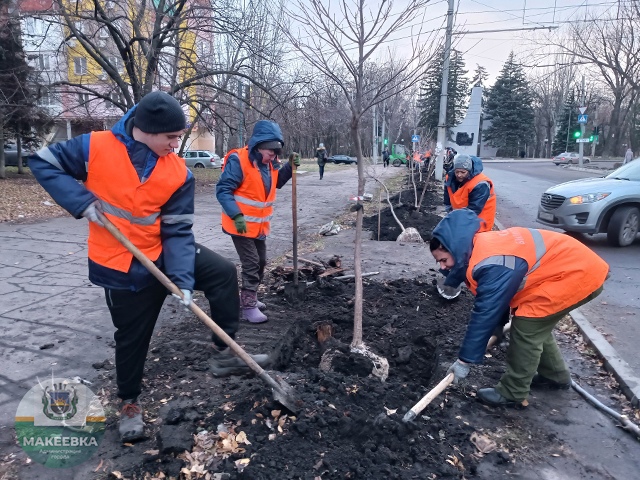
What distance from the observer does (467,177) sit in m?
5.60

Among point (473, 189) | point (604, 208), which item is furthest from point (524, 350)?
point (604, 208)

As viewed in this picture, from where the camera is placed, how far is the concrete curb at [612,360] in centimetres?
347

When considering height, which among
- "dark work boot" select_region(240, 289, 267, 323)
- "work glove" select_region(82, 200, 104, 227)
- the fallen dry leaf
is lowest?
the fallen dry leaf

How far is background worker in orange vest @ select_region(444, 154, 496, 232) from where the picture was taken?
548 cm

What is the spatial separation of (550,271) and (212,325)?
2064mm

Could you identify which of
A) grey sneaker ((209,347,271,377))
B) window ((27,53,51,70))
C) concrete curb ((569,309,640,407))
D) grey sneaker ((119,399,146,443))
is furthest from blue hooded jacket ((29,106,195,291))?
window ((27,53,51,70))

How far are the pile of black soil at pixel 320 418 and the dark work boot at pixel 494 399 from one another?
6 cm

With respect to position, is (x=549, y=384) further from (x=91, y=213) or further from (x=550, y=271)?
(x=91, y=213)

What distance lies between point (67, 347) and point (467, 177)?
4.41m

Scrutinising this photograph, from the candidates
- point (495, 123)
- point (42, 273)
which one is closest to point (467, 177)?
point (42, 273)

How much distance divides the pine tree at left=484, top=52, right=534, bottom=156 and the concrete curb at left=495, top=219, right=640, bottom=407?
2511 inches

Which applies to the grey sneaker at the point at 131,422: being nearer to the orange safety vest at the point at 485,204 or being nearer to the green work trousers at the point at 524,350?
the green work trousers at the point at 524,350

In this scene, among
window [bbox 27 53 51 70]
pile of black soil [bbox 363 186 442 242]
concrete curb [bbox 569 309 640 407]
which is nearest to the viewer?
concrete curb [bbox 569 309 640 407]

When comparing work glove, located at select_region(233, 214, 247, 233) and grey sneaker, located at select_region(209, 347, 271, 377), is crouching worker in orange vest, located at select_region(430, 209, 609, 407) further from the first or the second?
work glove, located at select_region(233, 214, 247, 233)
